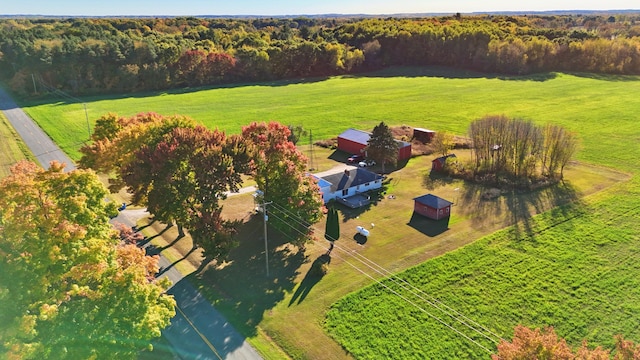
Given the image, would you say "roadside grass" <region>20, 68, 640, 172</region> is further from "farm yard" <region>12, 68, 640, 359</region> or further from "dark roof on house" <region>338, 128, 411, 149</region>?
"farm yard" <region>12, 68, 640, 359</region>

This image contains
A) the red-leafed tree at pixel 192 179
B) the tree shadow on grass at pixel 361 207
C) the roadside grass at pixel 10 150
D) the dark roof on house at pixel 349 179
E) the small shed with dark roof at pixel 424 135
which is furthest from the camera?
the small shed with dark roof at pixel 424 135

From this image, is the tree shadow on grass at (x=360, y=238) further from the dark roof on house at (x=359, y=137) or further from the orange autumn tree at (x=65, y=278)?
the dark roof on house at (x=359, y=137)

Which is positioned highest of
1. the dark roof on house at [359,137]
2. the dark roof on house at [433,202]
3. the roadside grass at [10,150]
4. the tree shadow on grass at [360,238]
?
the dark roof on house at [359,137]

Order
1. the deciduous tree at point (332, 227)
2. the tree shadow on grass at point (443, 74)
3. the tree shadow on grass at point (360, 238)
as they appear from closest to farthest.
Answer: the deciduous tree at point (332, 227) → the tree shadow on grass at point (360, 238) → the tree shadow on grass at point (443, 74)

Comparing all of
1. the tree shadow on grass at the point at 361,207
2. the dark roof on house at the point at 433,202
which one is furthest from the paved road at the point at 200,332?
the dark roof on house at the point at 433,202

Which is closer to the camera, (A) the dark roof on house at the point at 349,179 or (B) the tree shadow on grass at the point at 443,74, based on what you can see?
(A) the dark roof on house at the point at 349,179

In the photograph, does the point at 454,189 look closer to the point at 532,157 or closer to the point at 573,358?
the point at 532,157

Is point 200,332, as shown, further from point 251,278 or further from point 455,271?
point 455,271

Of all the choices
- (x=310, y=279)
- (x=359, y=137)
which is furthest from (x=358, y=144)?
(x=310, y=279)
